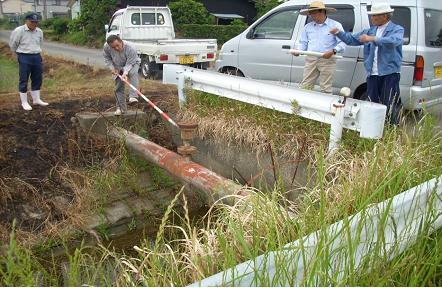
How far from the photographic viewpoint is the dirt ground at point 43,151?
14.7 ft

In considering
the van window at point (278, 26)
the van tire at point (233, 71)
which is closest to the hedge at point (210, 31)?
the van tire at point (233, 71)

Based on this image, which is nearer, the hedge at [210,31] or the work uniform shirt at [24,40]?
the work uniform shirt at [24,40]

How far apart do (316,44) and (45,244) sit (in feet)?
13.5

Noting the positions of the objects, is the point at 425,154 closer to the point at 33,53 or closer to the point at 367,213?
the point at 367,213

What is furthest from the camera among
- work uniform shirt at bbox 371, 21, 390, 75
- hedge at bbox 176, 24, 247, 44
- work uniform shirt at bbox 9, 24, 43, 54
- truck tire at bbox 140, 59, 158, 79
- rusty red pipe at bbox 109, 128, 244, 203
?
hedge at bbox 176, 24, 247, 44

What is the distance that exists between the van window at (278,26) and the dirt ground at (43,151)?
1.91m

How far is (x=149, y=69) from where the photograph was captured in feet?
38.8

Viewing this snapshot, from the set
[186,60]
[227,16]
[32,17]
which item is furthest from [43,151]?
[227,16]

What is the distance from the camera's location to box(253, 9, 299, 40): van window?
6863mm

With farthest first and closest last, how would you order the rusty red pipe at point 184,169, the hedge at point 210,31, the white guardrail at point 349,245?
the hedge at point 210,31
the rusty red pipe at point 184,169
the white guardrail at point 349,245

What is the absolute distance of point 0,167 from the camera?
4.83 metres

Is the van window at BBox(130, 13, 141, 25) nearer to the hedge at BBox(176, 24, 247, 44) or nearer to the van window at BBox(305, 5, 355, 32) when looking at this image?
the van window at BBox(305, 5, 355, 32)

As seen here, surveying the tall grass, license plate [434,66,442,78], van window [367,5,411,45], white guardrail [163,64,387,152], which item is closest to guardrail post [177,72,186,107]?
white guardrail [163,64,387,152]

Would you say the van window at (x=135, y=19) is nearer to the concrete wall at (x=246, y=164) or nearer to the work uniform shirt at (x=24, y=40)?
the work uniform shirt at (x=24, y=40)
